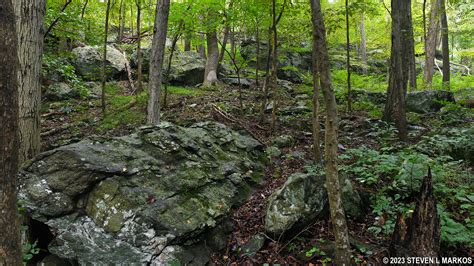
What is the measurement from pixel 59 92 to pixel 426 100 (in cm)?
1308

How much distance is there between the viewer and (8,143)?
223cm

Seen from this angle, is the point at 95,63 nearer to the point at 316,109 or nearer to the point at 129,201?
the point at 129,201

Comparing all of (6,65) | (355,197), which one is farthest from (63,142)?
(355,197)

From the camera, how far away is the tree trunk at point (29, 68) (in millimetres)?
4613

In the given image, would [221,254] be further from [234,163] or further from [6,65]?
[6,65]

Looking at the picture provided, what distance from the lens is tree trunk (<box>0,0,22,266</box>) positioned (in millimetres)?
2197

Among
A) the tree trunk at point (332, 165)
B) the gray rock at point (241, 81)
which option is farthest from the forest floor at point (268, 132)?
the gray rock at point (241, 81)

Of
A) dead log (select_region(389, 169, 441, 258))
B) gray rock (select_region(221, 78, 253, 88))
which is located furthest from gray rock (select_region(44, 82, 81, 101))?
dead log (select_region(389, 169, 441, 258))

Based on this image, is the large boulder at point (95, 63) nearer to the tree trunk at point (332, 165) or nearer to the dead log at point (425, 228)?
the tree trunk at point (332, 165)

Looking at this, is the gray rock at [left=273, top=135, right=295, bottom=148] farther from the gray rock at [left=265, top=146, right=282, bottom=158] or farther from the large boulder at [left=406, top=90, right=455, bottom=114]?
the large boulder at [left=406, top=90, right=455, bottom=114]

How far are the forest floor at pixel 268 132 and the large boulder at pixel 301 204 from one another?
16cm

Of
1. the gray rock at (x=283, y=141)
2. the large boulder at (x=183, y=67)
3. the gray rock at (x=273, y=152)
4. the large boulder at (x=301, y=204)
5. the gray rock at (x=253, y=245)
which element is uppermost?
the large boulder at (x=183, y=67)

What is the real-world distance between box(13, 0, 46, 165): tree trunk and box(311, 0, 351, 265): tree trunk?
14.1 feet

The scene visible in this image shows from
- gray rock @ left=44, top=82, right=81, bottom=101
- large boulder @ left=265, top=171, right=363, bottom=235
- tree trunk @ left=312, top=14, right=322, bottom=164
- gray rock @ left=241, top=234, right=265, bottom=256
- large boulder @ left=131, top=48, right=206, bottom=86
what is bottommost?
gray rock @ left=241, top=234, right=265, bottom=256
